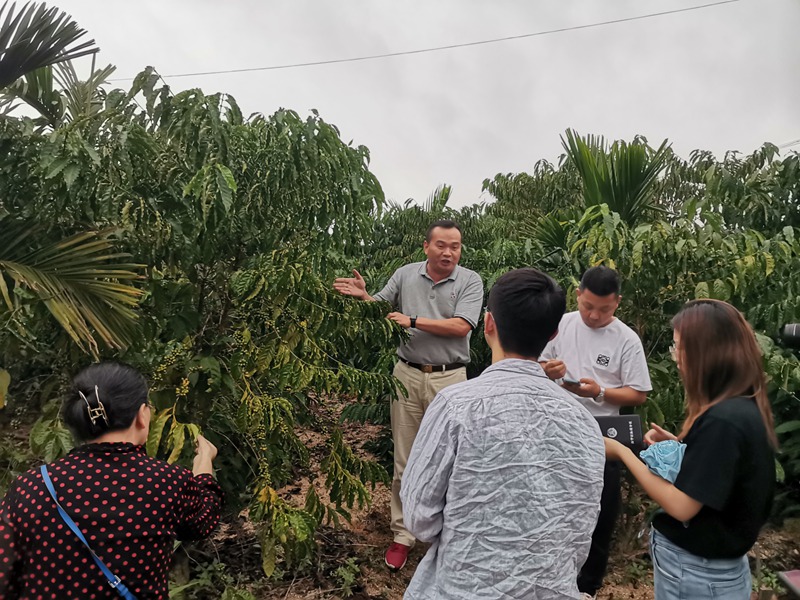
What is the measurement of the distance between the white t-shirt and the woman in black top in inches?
38.4

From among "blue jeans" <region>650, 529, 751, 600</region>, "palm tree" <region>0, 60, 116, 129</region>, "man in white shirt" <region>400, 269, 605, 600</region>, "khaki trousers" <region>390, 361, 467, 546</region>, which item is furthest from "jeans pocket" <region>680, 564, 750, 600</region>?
"palm tree" <region>0, 60, 116, 129</region>

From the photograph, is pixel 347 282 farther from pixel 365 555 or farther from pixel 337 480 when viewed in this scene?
pixel 365 555

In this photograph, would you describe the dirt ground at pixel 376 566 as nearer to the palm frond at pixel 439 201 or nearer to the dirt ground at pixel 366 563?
the dirt ground at pixel 366 563

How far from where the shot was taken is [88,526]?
1.34 m

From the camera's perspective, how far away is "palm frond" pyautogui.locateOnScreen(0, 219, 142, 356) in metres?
2.21

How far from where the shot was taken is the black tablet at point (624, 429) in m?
2.15

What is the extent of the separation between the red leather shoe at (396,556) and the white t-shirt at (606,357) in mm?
1211

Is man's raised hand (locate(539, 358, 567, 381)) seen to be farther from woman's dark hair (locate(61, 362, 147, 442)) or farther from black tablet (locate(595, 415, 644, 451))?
woman's dark hair (locate(61, 362, 147, 442))

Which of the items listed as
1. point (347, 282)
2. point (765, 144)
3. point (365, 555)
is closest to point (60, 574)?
point (347, 282)

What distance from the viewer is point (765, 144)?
408cm

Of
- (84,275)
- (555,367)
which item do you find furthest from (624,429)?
(84,275)

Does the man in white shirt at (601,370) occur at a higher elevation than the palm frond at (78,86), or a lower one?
lower

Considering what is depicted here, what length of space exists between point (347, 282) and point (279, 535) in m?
1.12

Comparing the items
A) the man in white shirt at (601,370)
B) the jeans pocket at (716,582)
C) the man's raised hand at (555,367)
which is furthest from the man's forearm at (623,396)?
the jeans pocket at (716,582)
